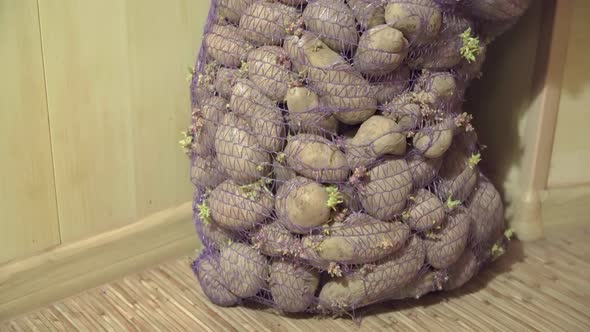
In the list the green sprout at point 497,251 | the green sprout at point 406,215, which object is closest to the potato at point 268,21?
the green sprout at point 406,215

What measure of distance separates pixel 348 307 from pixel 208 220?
0.85 ft

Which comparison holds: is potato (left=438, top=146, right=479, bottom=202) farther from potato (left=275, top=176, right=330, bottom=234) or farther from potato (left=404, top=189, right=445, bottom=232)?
potato (left=275, top=176, right=330, bottom=234)

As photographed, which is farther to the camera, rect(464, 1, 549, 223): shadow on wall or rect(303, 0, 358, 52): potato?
rect(464, 1, 549, 223): shadow on wall

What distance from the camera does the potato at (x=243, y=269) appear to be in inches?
42.2

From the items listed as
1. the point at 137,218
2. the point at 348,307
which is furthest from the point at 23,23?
the point at 348,307

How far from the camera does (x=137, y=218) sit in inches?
48.2

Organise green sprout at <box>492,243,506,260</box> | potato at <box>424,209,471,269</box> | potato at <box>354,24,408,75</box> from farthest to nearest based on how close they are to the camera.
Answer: green sprout at <box>492,243,506,260</box> → potato at <box>424,209,471,269</box> → potato at <box>354,24,408,75</box>

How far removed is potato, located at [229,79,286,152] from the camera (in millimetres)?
1018

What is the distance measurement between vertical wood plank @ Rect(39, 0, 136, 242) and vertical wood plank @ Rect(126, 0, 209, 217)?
2cm

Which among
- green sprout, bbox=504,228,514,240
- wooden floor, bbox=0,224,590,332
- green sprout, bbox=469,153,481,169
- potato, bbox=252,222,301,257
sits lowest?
wooden floor, bbox=0,224,590,332

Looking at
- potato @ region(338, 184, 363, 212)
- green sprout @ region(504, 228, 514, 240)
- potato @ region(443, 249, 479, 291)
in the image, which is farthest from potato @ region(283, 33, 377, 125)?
green sprout @ region(504, 228, 514, 240)

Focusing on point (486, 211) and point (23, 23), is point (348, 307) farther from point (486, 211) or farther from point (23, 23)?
point (23, 23)

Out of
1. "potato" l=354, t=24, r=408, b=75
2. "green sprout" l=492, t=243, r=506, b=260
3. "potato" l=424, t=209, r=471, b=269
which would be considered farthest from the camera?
"green sprout" l=492, t=243, r=506, b=260

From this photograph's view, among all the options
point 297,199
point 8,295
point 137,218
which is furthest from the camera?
point 137,218
